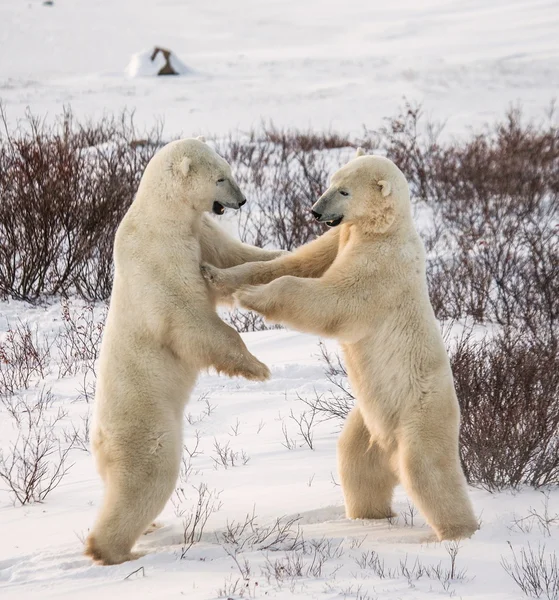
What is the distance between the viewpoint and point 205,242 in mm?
3293

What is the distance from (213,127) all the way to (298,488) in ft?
52.4

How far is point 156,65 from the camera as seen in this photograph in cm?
3014

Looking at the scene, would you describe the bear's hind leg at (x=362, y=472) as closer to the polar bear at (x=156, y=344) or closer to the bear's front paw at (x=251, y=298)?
the polar bear at (x=156, y=344)

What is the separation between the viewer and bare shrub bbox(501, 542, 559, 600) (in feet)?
8.13

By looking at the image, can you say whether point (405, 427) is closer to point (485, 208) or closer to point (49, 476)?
point (49, 476)

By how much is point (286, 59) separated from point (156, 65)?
7.39 metres

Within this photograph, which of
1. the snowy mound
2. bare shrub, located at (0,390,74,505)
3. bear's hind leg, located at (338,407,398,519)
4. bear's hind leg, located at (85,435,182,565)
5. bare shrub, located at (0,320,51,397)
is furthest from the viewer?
the snowy mound

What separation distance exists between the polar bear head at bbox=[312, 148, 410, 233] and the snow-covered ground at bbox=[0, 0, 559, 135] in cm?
1518

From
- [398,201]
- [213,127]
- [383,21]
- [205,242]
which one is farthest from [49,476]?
[383,21]

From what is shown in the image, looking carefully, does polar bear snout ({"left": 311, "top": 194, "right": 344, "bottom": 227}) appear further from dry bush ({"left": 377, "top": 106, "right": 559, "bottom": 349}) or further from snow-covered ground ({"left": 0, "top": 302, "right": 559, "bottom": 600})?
dry bush ({"left": 377, "top": 106, "right": 559, "bottom": 349})

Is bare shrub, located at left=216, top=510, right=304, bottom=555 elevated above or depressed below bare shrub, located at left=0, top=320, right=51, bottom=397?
above

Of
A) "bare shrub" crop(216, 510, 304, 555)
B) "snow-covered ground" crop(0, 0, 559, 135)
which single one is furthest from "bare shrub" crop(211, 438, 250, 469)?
"snow-covered ground" crop(0, 0, 559, 135)

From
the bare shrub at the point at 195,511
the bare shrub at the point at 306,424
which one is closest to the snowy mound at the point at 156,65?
the bare shrub at the point at 306,424

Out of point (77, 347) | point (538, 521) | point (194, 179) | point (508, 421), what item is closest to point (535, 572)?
point (538, 521)
